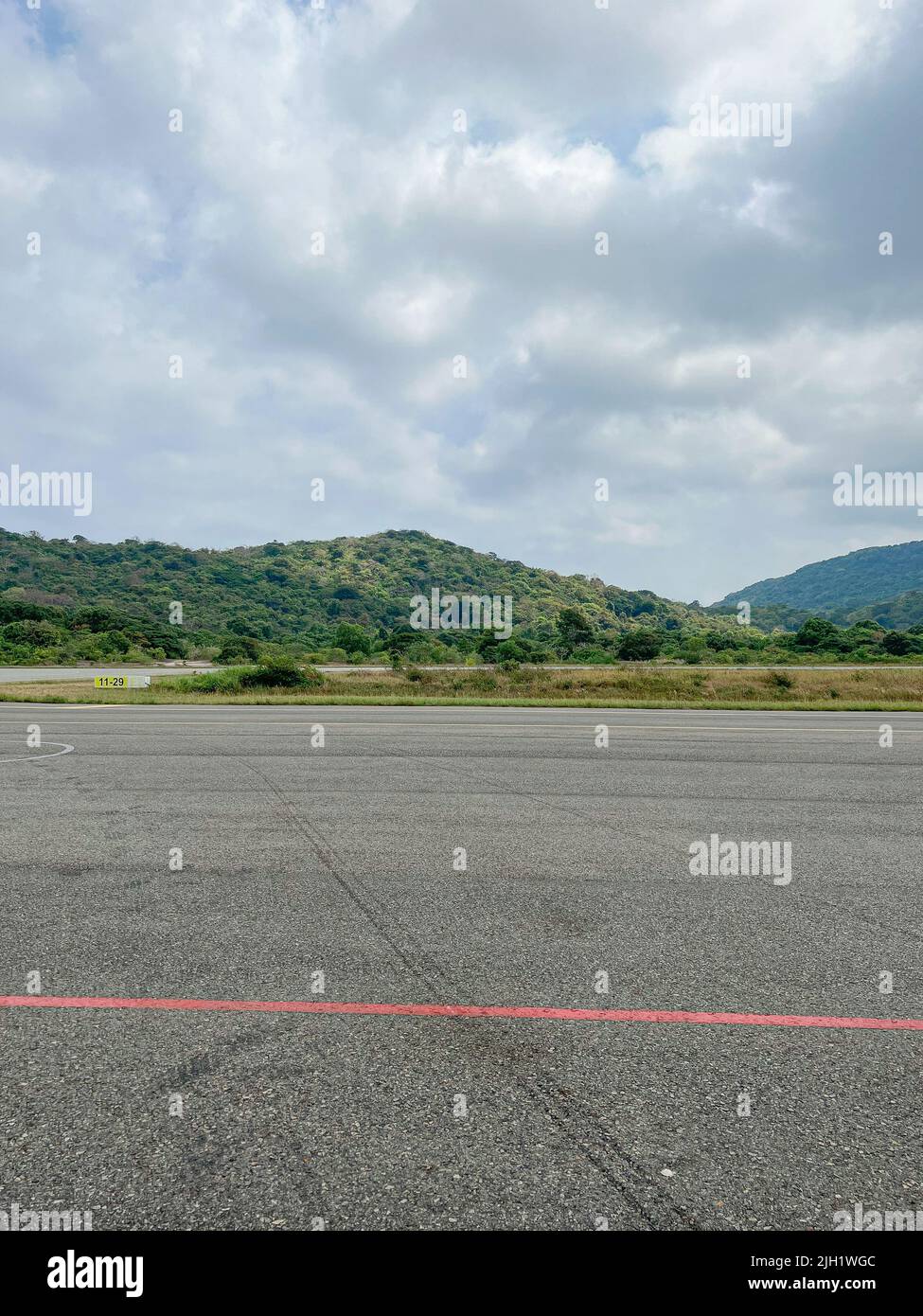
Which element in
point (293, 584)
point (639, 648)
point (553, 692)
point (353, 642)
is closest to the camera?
point (553, 692)

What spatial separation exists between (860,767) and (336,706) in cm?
1691

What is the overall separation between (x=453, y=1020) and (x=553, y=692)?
1061 inches

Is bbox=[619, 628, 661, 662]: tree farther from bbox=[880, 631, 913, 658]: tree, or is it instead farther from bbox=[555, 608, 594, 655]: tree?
bbox=[880, 631, 913, 658]: tree

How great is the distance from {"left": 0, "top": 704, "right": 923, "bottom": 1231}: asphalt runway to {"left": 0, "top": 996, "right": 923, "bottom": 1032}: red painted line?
0.04 metres

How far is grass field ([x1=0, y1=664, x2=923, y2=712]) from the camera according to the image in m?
25.8

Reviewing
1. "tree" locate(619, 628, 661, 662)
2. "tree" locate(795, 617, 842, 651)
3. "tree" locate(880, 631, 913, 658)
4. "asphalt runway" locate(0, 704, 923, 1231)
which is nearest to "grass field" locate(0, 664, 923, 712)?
"asphalt runway" locate(0, 704, 923, 1231)

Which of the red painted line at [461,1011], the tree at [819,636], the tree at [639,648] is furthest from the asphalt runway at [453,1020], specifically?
the tree at [819,636]

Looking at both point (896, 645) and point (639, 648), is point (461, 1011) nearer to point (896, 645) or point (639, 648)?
point (639, 648)

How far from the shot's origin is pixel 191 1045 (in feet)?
11.3

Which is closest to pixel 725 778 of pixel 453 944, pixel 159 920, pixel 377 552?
pixel 453 944

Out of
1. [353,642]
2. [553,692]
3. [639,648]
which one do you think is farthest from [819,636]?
[553,692]

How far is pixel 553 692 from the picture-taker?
1196 inches

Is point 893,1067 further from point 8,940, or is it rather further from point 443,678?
point 443,678
